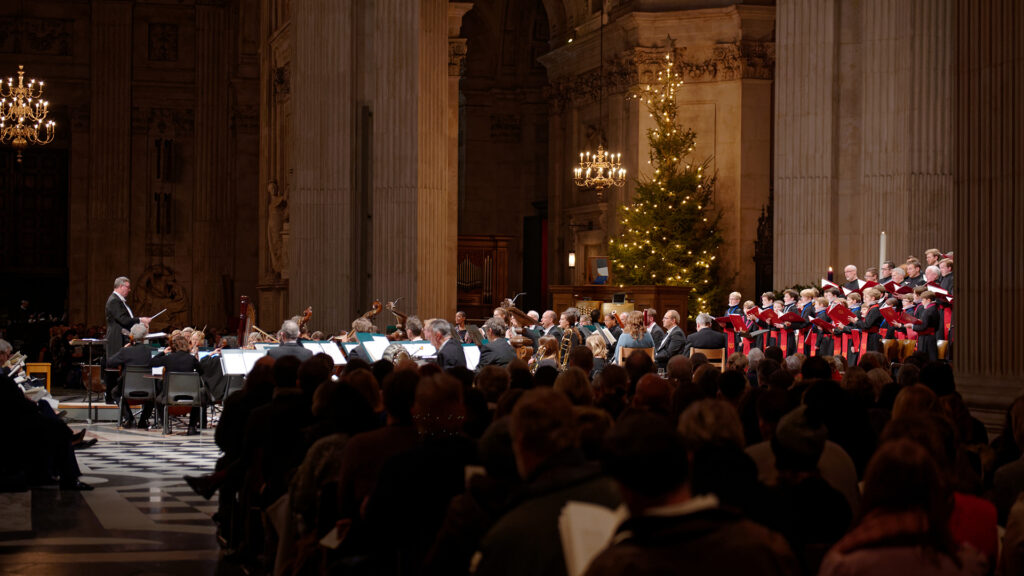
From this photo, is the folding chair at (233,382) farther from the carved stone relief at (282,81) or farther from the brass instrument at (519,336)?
the carved stone relief at (282,81)

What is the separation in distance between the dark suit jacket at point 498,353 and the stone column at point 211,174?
996 inches

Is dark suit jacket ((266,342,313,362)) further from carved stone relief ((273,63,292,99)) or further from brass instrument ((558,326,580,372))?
carved stone relief ((273,63,292,99))

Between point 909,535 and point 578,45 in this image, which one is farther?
point 578,45

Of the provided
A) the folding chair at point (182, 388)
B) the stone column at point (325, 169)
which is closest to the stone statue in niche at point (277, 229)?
the stone column at point (325, 169)

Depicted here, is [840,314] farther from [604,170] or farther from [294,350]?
[604,170]

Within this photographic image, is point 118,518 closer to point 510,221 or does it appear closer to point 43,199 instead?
point 510,221

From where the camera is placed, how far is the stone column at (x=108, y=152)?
Answer: 121 feet

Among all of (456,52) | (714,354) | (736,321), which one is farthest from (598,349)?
(456,52)

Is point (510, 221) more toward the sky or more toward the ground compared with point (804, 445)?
more toward the sky

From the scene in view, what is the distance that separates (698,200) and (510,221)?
34.1 ft

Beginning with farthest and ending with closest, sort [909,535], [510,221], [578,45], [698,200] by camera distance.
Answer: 1. [510,221]
2. [578,45]
3. [698,200]
4. [909,535]

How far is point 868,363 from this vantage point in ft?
32.8

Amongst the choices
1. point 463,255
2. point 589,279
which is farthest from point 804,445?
point 463,255

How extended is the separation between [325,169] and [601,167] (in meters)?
7.08
